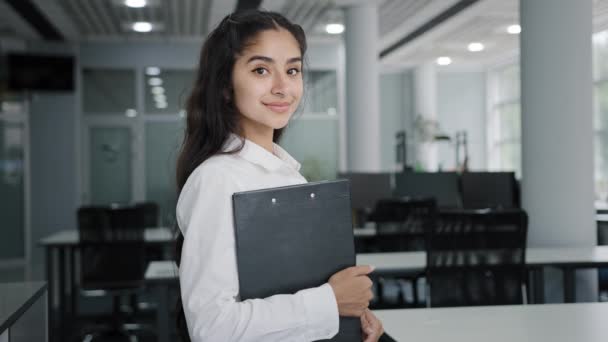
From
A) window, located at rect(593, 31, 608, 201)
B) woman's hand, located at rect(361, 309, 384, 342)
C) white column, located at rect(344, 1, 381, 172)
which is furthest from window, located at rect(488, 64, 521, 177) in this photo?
woman's hand, located at rect(361, 309, 384, 342)

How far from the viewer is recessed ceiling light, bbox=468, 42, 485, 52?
10320 millimetres

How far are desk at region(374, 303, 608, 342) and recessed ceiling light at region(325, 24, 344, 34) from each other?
7.26 meters

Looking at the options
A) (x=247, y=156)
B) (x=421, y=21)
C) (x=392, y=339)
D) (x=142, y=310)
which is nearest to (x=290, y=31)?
(x=247, y=156)

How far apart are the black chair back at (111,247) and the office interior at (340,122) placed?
0.05 m

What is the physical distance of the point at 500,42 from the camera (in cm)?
1021

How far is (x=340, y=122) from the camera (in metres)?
10.3

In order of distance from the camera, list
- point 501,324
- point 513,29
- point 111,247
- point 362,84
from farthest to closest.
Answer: point 513,29, point 362,84, point 111,247, point 501,324

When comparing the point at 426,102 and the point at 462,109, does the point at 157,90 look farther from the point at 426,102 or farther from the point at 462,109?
the point at 462,109

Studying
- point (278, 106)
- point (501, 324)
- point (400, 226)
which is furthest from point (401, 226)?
point (278, 106)

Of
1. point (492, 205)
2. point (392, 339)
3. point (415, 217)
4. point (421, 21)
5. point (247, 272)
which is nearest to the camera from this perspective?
point (247, 272)

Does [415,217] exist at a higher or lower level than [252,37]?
lower

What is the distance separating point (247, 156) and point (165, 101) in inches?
356

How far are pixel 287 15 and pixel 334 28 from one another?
101cm

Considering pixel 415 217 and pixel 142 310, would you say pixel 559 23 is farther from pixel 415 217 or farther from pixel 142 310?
pixel 142 310
